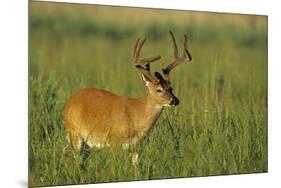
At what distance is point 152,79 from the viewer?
421 centimetres

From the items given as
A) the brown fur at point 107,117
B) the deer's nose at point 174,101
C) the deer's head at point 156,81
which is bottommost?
the brown fur at point 107,117

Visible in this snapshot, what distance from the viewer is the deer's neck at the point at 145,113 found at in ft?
13.8

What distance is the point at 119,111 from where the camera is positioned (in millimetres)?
4188

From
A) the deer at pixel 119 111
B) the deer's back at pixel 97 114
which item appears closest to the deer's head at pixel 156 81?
the deer at pixel 119 111

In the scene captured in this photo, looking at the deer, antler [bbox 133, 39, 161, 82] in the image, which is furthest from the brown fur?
antler [bbox 133, 39, 161, 82]

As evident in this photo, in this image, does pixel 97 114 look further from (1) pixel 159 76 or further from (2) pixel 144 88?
(1) pixel 159 76

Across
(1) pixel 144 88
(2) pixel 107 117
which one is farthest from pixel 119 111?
(1) pixel 144 88

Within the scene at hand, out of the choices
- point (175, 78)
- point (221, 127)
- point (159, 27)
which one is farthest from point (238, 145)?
point (159, 27)

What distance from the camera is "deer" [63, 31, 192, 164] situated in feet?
13.4

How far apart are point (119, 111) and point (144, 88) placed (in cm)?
20

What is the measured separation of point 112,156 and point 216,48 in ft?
3.26

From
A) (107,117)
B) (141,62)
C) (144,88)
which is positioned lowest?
(107,117)

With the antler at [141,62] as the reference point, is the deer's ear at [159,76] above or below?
below

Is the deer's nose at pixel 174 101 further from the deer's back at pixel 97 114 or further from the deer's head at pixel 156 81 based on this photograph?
the deer's back at pixel 97 114
